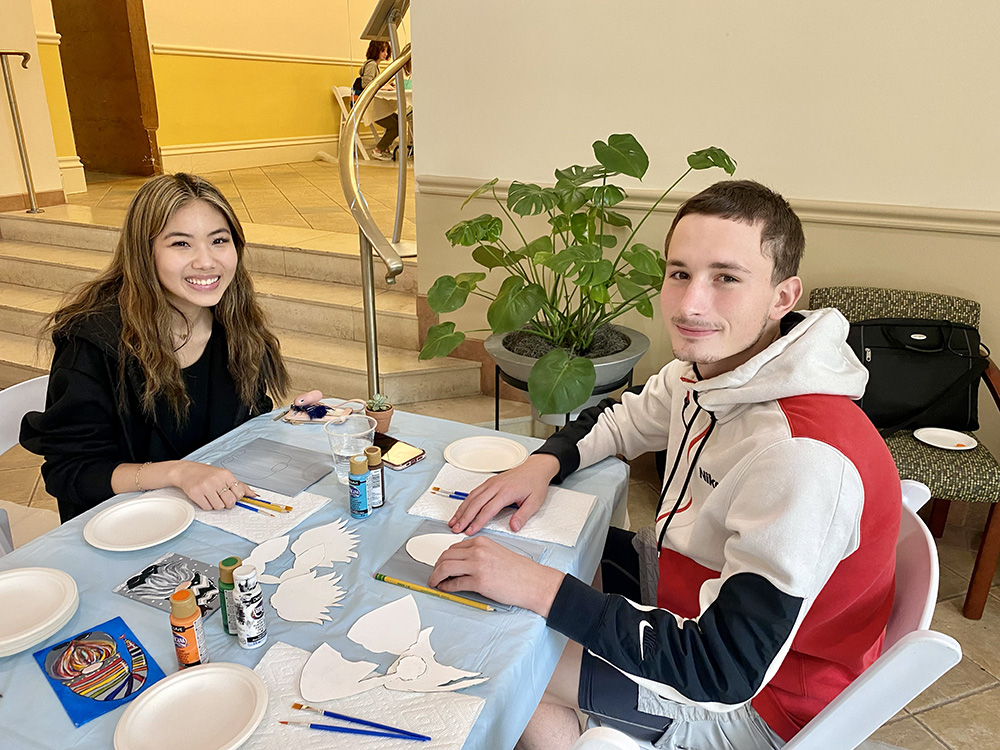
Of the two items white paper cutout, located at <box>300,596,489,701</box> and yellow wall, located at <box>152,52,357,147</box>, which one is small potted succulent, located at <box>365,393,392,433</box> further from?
yellow wall, located at <box>152,52,357,147</box>

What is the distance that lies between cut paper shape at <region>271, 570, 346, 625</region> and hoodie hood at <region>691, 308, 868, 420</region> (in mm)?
634

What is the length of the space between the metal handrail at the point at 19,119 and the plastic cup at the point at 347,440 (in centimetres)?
421

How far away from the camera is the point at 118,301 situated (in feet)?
5.13

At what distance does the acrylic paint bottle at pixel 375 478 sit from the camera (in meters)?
1.26

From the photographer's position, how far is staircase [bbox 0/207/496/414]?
3.15 m

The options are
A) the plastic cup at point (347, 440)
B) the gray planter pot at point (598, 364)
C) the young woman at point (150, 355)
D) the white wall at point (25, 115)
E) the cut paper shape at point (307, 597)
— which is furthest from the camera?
the white wall at point (25, 115)

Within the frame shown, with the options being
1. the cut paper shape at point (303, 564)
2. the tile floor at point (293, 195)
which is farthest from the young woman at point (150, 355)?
the tile floor at point (293, 195)

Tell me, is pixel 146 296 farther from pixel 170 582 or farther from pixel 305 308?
pixel 305 308

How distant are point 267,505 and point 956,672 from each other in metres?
1.85

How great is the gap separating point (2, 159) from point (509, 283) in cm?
388

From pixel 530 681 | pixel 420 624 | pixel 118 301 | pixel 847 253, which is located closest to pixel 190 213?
pixel 118 301

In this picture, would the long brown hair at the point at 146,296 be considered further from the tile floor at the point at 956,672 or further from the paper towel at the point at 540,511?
the tile floor at the point at 956,672

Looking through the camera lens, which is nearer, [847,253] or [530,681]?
[530,681]

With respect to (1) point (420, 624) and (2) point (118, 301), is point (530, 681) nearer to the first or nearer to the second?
(1) point (420, 624)
